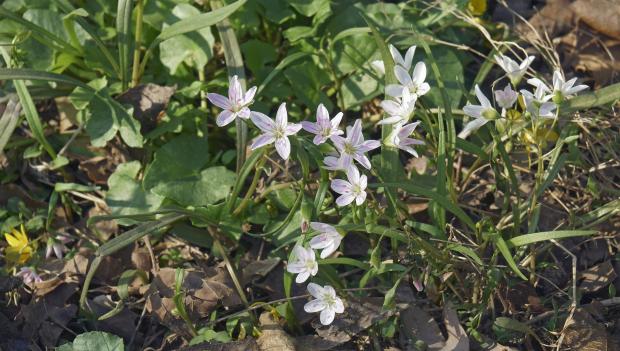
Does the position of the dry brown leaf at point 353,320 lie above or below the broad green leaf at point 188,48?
below

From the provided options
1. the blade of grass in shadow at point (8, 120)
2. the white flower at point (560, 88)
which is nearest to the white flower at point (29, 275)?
the blade of grass in shadow at point (8, 120)

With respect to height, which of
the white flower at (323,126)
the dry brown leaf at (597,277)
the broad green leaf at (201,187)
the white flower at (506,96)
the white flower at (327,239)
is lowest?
the dry brown leaf at (597,277)

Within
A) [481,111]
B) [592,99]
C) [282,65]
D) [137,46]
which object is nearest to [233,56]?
[282,65]

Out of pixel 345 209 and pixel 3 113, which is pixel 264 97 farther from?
pixel 3 113

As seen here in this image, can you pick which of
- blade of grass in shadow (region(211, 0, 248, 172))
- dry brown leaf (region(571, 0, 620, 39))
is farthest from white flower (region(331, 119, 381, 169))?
dry brown leaf (region(571, 0, 620, 39))

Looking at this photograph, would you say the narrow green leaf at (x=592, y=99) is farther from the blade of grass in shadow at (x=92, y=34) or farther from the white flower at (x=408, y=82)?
the blade of grass in shadow at (x=92, y=34)

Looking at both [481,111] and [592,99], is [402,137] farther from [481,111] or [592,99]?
[592,99]
